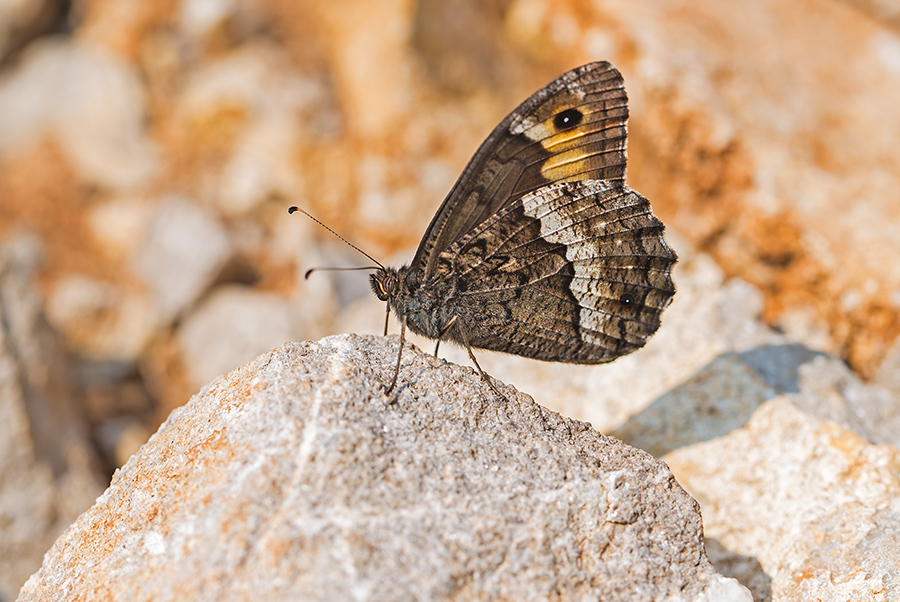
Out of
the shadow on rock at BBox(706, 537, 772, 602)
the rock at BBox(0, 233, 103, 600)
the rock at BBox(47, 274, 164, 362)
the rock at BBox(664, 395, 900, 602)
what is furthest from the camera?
the rock at BBox(47, 274, 164, 362)

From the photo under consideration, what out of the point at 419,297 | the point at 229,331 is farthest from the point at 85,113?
the point at 419,297

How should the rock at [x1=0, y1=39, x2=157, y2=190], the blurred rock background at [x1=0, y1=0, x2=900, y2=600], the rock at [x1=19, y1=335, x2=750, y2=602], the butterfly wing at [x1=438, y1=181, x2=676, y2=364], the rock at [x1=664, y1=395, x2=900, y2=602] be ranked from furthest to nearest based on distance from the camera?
the rock at [x1=0, y1=39, x2=157, y2=190] < the blurred rock background at [x1=0, y1=0, x2=900, y2=600] < the butterfly wing at [x1=438, y1=181, x2=676, y2=364] < the rock at [x1=664, y1=395, x2=900, y2=602] < the rock at [x1=19, y1=335, x2=750, y2=602]

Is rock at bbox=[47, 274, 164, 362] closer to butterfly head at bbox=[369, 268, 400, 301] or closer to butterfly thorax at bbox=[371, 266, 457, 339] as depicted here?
butterfly head at bbox=[369, 268, 400, 301]

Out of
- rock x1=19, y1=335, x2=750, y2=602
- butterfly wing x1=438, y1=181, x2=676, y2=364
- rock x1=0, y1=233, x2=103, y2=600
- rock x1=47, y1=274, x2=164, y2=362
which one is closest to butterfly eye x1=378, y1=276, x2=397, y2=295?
butterfly wing x1=438, y1=181, x2=676, y2=364

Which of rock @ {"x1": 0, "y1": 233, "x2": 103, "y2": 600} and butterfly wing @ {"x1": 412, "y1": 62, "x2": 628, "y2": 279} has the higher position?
butterfly wing @ {"x1": 412, "y1": 62, "x2": 628, "y2": 279}

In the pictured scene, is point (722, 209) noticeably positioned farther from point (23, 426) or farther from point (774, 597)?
point (23, 426)

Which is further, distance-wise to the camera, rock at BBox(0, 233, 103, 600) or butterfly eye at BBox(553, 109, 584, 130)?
rock at BBox(0, 233, 103, 600)

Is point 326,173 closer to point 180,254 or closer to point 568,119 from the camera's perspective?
point 180,254

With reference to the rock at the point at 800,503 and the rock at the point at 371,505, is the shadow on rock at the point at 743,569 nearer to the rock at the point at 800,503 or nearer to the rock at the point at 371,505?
A: the rock at the point at 800,503
